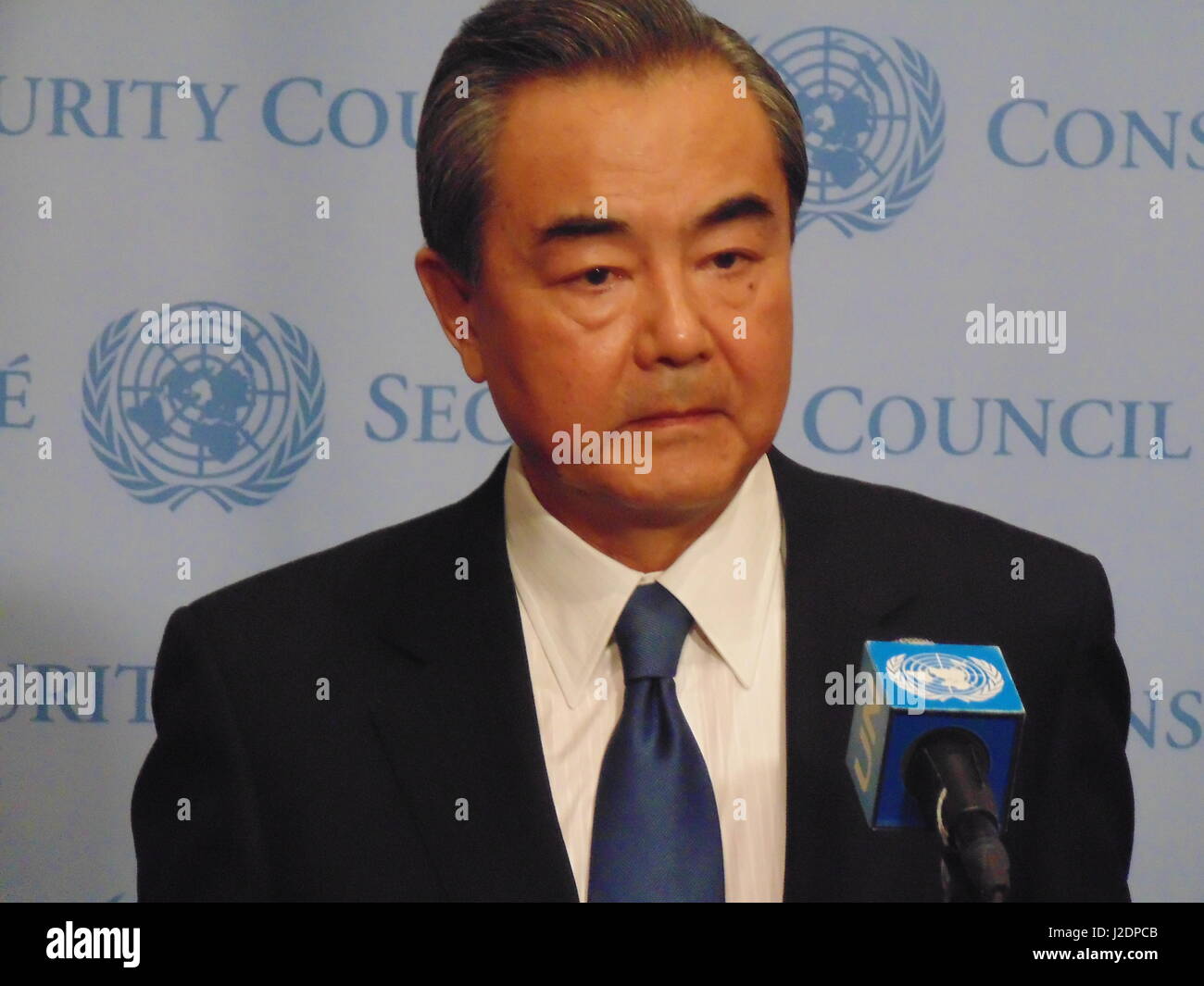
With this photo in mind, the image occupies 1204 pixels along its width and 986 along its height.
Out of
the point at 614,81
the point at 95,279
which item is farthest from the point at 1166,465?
the point at 95,279

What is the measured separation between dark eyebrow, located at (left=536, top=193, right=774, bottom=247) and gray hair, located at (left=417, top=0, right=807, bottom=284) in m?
0.08

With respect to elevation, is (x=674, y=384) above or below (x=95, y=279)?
below

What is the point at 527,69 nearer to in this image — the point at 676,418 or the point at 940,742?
the point at 676,418

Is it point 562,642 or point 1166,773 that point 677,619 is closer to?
point 562,642

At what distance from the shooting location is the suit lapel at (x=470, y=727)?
4.47 ft

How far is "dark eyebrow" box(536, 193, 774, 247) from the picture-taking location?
54.5 inches

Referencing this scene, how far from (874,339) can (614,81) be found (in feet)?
1.66

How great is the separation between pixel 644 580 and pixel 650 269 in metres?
0.29

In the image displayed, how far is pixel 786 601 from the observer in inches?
57.1

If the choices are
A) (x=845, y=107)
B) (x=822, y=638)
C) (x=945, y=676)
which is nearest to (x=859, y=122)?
(x=845, y=107)

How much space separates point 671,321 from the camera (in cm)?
137

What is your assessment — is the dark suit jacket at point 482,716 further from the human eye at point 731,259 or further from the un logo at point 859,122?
the un logo at point 859,122
